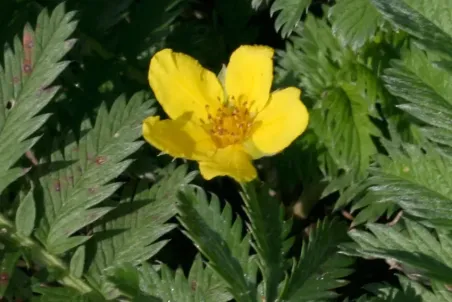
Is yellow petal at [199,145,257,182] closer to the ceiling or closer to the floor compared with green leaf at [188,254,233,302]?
closer to the ceiling

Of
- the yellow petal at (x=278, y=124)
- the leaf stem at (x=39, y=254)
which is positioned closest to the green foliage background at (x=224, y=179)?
the leaf stem at (x=39, y=254)

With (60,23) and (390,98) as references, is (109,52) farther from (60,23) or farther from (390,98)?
(390,98)

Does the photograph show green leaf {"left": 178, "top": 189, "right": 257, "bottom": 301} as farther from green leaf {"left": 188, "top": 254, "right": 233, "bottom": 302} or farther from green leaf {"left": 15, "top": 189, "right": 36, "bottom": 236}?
green leaf {"left": 15, "top": 189, "right": 36, "bottom": 236}

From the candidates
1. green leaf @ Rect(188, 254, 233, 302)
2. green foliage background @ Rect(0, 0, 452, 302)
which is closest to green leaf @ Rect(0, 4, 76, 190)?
green foliage background @ Rect(0, 0, 452, 302)

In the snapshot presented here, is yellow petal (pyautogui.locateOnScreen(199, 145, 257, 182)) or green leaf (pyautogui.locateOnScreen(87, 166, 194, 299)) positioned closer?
yellow petal (pyautogui.locateOnScreen(199, 145, 257, 182))

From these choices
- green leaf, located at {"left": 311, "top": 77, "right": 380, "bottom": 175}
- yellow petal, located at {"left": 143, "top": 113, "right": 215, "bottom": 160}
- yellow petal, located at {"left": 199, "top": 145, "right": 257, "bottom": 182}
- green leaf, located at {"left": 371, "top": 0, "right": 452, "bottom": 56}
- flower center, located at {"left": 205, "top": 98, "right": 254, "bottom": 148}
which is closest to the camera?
green leaf, located at {"left": 371, "top": 0, "right": 452, "bottom": 56}

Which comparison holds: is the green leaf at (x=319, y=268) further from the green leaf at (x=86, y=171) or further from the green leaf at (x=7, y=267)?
the green leaf at (x=7, y=267)
